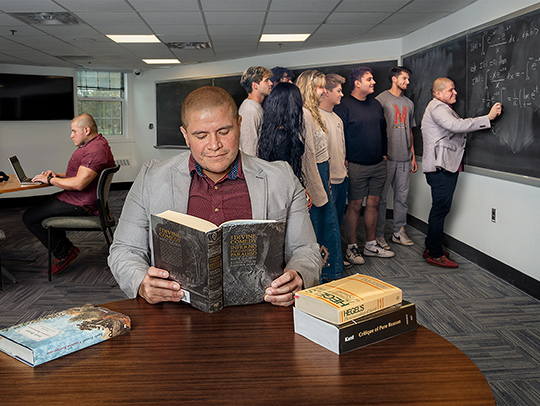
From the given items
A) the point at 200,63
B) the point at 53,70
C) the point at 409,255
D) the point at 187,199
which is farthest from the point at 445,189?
the point at 53,70

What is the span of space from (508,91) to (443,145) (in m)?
0.62

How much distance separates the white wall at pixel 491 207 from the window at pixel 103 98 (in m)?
6.99

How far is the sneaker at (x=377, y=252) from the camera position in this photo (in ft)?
15.2

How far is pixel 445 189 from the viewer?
412 cm

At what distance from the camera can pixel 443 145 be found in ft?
13.4

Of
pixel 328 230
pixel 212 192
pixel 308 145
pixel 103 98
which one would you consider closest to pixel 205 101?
pixel 212 192

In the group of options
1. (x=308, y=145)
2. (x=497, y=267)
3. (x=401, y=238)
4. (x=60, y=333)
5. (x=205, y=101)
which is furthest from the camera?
(x=401, y=238)

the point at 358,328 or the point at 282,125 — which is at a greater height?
the point at 282,125

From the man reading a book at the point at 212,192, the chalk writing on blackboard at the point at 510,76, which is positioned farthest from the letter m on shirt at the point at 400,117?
the man reading a book at the point at 212,192

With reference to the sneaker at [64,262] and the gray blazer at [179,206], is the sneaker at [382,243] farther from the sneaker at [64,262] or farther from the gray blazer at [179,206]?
the gray blazer at [179,206]

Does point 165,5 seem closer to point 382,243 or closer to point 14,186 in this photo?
point 14,186

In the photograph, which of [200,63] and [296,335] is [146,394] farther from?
[200,63]

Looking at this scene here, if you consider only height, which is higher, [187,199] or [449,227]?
[187,199]

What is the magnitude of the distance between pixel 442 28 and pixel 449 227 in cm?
206
